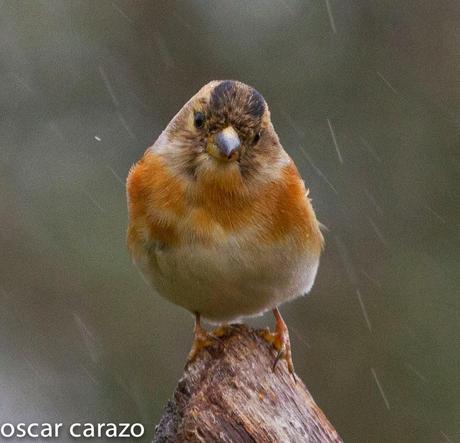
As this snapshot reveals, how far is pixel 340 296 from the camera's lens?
9.62 m

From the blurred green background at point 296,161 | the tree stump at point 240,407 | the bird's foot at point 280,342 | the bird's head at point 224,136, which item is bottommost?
the blurred green background at point 296,161

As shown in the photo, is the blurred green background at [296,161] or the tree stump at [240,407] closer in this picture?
the tree stump at [240,407]

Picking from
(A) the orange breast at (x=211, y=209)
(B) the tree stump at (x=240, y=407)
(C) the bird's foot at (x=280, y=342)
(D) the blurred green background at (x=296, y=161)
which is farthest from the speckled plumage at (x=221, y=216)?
(D) the blurred green background at (x=296, y=161)

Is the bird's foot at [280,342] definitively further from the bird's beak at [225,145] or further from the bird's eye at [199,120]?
the bird's eye at [199,120]

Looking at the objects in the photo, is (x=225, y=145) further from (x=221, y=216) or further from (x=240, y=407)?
(x=240, y=407)

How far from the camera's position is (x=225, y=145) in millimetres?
5184

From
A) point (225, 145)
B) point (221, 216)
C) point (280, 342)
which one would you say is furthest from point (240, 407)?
point (225, 145)

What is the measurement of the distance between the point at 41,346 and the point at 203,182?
471 centimetres

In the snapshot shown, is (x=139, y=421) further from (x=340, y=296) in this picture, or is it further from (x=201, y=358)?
(x=201, y=358)

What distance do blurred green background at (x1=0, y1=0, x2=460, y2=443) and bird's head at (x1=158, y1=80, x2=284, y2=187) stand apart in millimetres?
3746

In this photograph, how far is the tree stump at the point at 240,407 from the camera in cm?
436

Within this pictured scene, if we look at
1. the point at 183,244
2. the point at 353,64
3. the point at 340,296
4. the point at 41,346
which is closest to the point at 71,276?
the point at 41,346

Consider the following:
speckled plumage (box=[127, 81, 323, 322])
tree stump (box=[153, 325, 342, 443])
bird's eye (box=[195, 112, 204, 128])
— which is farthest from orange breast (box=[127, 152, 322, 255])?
tree stump (box=[153, 325, 342, 443])

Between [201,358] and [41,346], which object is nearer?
[201,358]
